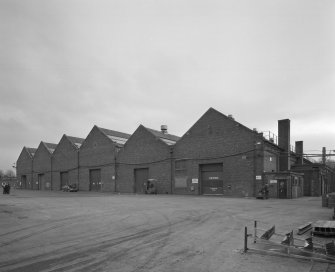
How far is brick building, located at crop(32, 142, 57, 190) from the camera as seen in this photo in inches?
2586

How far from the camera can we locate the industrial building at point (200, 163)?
36188 mm

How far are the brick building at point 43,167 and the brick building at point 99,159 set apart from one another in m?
12.1

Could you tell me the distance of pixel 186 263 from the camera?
8.11 m

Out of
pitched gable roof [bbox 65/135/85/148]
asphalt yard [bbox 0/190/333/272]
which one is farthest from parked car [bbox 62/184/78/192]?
asphalt yard [bbox 0/190/333/272]

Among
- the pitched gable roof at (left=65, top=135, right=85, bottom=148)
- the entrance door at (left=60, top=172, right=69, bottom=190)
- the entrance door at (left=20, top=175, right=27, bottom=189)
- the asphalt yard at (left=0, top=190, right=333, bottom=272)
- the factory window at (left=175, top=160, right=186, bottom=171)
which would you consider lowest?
the entrance door at (left=20, top=175, right=27, bottom=189)

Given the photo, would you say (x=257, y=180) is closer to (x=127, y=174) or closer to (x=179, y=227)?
(x=127, y=174)

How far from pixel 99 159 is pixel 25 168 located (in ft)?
100

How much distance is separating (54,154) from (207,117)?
3578 cm

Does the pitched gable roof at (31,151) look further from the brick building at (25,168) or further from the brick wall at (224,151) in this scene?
the brick wall at (224,151)

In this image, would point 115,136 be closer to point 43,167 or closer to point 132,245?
point 43,167

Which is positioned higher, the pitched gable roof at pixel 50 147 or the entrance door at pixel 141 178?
the pitched gable roof at pixel 50 147

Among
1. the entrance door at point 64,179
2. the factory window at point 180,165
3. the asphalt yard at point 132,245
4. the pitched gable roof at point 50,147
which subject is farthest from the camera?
the pitched gable roof at point 50,147

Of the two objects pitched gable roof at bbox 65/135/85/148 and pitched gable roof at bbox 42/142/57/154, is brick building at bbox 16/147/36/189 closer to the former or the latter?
pitched gable roof at bbox 42/142/57/154

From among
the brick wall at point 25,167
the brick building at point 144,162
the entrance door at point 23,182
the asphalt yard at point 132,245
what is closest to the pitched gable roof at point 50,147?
the brick wall at point 25,167
